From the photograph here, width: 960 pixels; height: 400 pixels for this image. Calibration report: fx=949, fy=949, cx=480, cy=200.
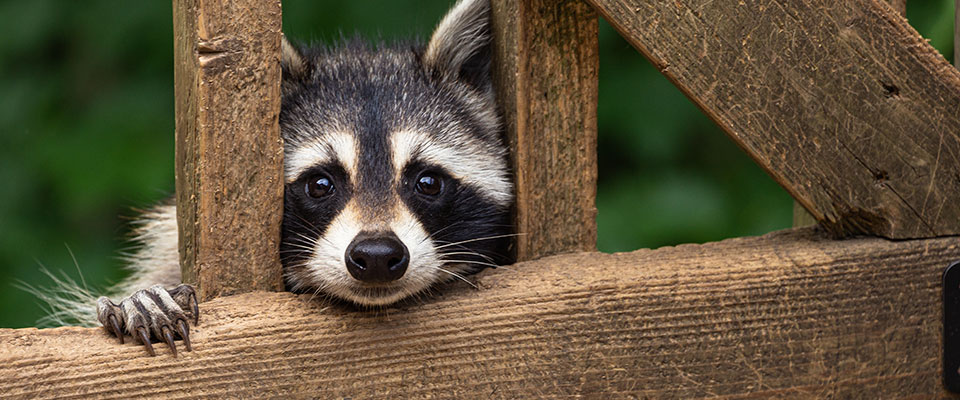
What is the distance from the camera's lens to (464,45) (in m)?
2.32

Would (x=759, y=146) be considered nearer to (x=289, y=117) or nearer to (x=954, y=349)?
(x=954, y=349)

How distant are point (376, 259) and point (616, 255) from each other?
472 mm

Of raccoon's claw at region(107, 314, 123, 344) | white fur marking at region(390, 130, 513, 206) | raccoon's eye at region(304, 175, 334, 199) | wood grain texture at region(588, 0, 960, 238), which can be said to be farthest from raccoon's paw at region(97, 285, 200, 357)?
wood grain texture at region(588, 0, 960, 238)

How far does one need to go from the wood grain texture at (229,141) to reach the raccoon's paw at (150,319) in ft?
0.26

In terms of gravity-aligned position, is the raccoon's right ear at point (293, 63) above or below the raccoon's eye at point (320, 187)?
above

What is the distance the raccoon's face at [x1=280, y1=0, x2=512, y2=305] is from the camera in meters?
1.87

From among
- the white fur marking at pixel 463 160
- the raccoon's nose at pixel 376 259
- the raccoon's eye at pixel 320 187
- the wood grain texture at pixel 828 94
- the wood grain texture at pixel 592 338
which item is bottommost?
the wood grain texture at pixel 592 338

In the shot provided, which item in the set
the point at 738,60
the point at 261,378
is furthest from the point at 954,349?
the point at 261,378

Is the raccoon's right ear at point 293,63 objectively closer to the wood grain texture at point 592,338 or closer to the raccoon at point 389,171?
the raccoon at point 389,171

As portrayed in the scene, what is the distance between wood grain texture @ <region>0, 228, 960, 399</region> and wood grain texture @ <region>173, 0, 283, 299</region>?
0.08 meters

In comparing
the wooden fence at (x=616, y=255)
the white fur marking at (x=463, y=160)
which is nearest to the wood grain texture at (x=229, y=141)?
the wooden fence at (x=616, y=255)

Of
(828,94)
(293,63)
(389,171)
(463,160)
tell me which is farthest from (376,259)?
(828,94)

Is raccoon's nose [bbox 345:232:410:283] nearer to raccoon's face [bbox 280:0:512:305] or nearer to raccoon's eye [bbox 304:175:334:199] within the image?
raccoon's face [bbox 280:0:512:305]

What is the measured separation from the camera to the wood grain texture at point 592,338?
5.18 ft
